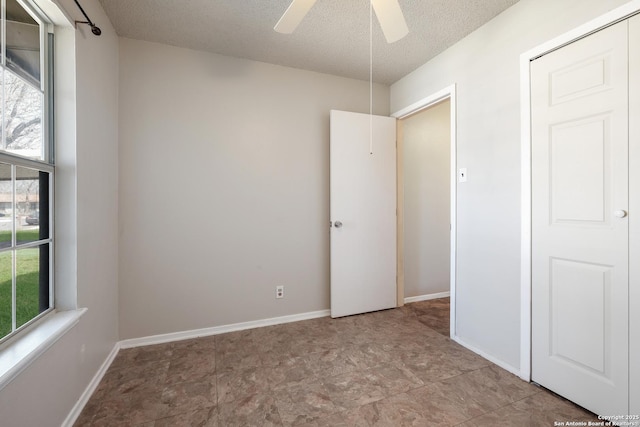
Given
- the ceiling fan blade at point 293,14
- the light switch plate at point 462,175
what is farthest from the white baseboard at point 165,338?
the ceiling fan blade at point 293,14

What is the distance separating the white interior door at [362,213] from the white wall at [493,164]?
0.79 meters

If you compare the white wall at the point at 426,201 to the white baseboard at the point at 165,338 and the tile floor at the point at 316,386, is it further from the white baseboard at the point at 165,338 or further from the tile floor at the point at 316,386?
the white baseboard at the point at 165,338

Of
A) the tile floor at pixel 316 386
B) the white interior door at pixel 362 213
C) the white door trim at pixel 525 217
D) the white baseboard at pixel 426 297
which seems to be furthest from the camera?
the white baseboard at pixel 426 297

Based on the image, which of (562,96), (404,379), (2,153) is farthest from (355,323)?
(2,153)

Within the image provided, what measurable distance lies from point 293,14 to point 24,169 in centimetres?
147

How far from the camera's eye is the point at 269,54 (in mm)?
2428

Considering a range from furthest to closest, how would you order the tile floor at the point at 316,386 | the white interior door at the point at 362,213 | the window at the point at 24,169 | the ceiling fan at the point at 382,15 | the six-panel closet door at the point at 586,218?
the white interior door at the point at 362,213, the tile floor at the point at 316,386, the six-panel closet door at the point at 586,218, the ceiling fan at the point at 382,15, the window at the point at 24,169

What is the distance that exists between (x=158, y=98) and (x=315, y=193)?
1.60 meters

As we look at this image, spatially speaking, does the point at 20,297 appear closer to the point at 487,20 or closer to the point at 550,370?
the point at 550,370

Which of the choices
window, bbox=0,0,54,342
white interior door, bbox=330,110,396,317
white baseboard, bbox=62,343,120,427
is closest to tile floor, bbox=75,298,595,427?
white baseboard, bbox=62,343,120,427

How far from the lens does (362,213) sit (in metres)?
2.80

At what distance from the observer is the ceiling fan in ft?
4.03

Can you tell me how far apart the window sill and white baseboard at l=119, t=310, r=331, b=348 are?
890 millimetres

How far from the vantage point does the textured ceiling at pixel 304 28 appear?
183cm
